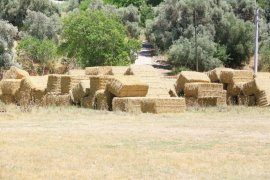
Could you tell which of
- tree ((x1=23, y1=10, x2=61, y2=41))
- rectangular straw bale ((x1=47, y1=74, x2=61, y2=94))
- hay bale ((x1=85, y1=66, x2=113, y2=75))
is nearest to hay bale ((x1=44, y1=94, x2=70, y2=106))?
rectangular straw bale ((x1=47, y1=74, x2=61, y2=94))

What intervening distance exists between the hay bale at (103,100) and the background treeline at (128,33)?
21.6 meters

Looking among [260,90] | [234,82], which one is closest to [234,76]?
[234,82]

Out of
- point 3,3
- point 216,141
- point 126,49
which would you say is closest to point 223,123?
point 216,141

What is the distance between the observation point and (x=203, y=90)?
74.4 feet

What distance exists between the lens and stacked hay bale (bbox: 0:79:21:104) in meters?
24.0

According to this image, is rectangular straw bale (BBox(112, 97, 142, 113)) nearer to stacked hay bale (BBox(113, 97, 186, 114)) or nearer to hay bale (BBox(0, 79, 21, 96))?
stacked hay bale (BBox(113, 97, 186, 114))

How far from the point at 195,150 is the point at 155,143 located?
3.49ft

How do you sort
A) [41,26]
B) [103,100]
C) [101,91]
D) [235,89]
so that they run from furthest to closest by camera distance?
[41,26], [235,89], [101,91], [103,100]

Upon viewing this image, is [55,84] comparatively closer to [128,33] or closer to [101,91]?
[101,91]

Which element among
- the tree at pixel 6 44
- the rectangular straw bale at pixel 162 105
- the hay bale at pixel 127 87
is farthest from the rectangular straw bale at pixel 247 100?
the tree at pixel 6 44

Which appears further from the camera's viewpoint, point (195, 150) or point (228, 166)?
point (195, 150)

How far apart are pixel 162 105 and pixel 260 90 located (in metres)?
5.70

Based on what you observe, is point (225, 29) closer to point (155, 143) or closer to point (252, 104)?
point (252, 104)

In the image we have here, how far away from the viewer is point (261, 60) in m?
52.1
